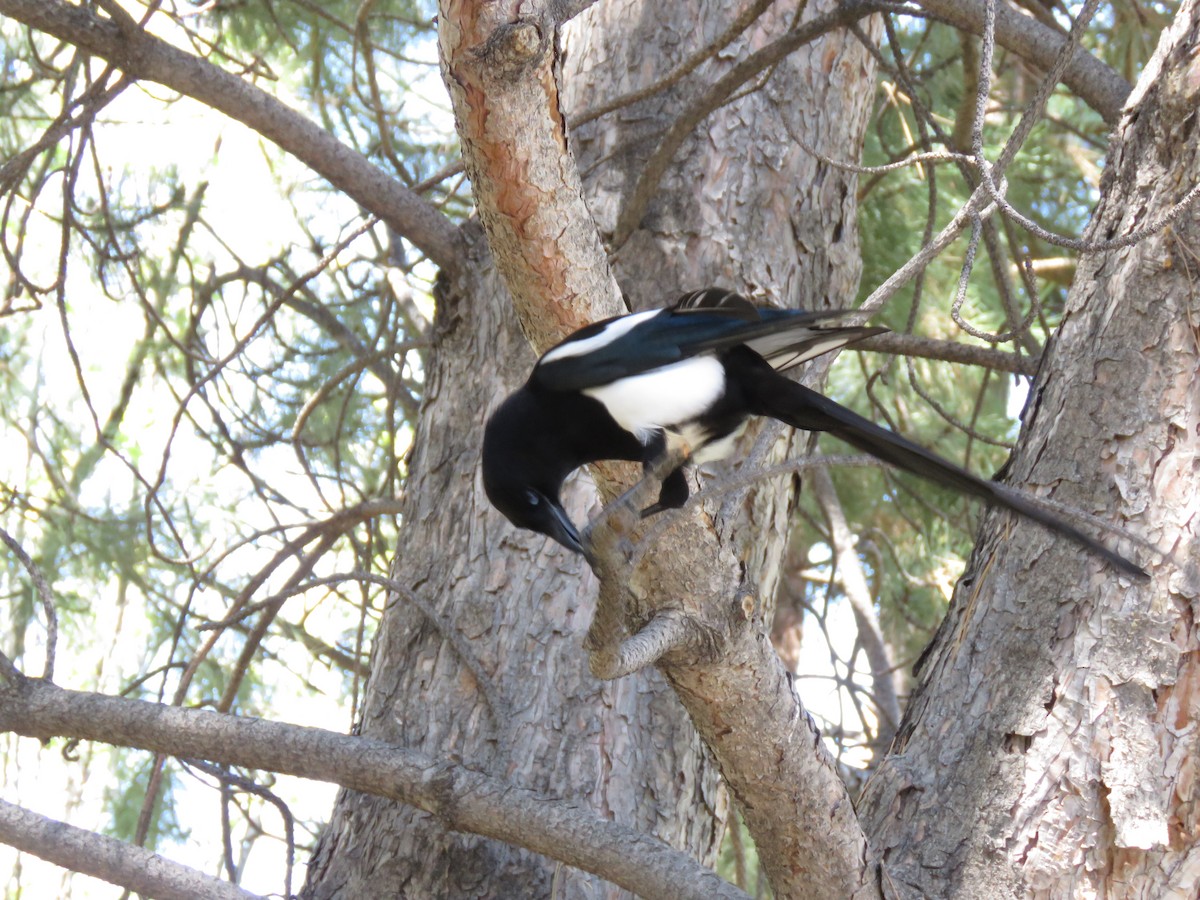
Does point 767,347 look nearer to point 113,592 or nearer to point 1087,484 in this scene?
point 1087,484

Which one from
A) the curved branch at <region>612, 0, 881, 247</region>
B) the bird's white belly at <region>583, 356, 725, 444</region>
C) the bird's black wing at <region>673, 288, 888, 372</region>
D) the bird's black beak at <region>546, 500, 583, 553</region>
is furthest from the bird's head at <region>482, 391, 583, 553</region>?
the curved branch at <region>612, 0, 881, 247</region>

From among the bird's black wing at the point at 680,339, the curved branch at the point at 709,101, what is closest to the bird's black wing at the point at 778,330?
the bird's black wing at the point at 680,339

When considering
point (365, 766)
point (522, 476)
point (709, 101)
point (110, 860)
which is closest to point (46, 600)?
point (110, 860)

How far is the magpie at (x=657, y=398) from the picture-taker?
5.39 feet

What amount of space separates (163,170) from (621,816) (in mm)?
3097

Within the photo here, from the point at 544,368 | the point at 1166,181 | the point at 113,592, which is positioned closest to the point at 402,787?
the point at 544,368

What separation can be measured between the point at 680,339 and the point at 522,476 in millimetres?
311

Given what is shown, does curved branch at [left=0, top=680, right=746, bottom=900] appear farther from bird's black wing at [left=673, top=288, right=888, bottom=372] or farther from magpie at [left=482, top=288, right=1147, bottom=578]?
bird's black wing at [left=673, top=288, right=888, bottom=372]

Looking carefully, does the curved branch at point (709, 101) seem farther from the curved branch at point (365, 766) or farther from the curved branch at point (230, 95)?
the curved branch at point (365, 766)

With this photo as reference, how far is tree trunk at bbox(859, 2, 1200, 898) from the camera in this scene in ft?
5.16

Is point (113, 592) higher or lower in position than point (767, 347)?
higher

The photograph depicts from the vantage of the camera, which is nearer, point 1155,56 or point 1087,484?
point 1087,484

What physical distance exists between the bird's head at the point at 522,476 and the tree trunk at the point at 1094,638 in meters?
0.61

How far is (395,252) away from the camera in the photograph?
3674mm
